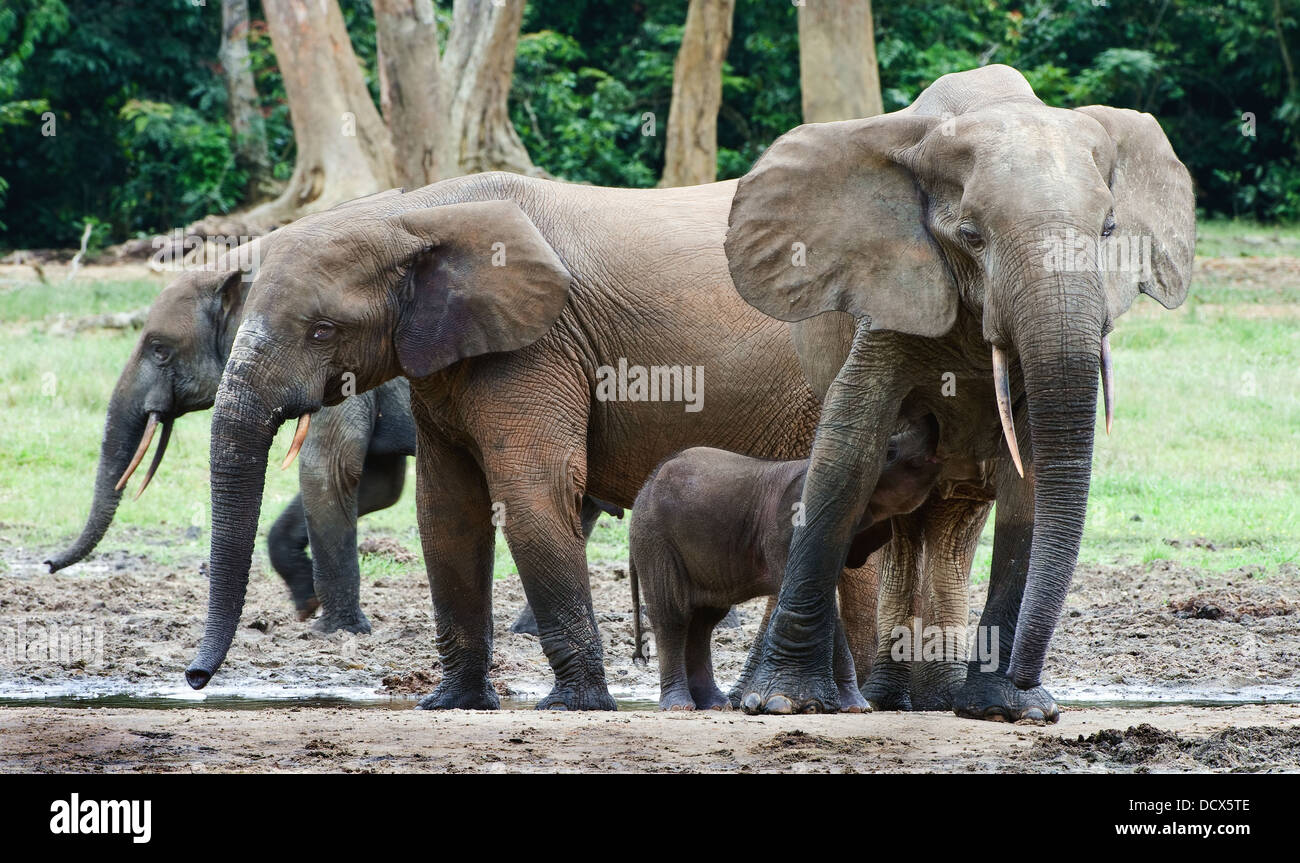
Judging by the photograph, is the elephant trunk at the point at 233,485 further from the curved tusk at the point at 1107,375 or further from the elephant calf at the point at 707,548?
the curved tusk at the point at 1107,375

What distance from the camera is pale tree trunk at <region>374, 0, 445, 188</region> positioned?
722 inches

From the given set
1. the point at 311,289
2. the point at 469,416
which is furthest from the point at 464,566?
the point at 311,289

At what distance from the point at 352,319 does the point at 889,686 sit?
9.17 ft

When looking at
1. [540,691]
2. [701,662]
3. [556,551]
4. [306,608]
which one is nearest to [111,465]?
[306,608]

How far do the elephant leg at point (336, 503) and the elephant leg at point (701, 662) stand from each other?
2.79 meters

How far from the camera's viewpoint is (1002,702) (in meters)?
7.09

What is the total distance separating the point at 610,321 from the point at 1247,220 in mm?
20352

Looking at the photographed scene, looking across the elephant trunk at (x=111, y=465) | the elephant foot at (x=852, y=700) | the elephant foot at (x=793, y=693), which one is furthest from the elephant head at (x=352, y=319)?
the elephant trunk at (x=111, y=465)

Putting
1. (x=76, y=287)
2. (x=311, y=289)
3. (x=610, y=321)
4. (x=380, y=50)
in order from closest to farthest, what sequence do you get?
1. (x=311, y=289)
2. (x=610, y=321)
3. (x=380, y=50)
4. (x=76, y=287)

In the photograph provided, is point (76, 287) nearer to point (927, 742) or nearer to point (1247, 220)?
point (1247, 220)

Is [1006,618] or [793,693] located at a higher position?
[1006,618]

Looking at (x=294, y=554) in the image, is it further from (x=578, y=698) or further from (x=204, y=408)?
(x=578, y=698)

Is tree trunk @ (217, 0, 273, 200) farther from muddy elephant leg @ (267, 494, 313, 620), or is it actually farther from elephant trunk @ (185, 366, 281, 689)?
elephant trunk @ (185, 366, 281, 689)
